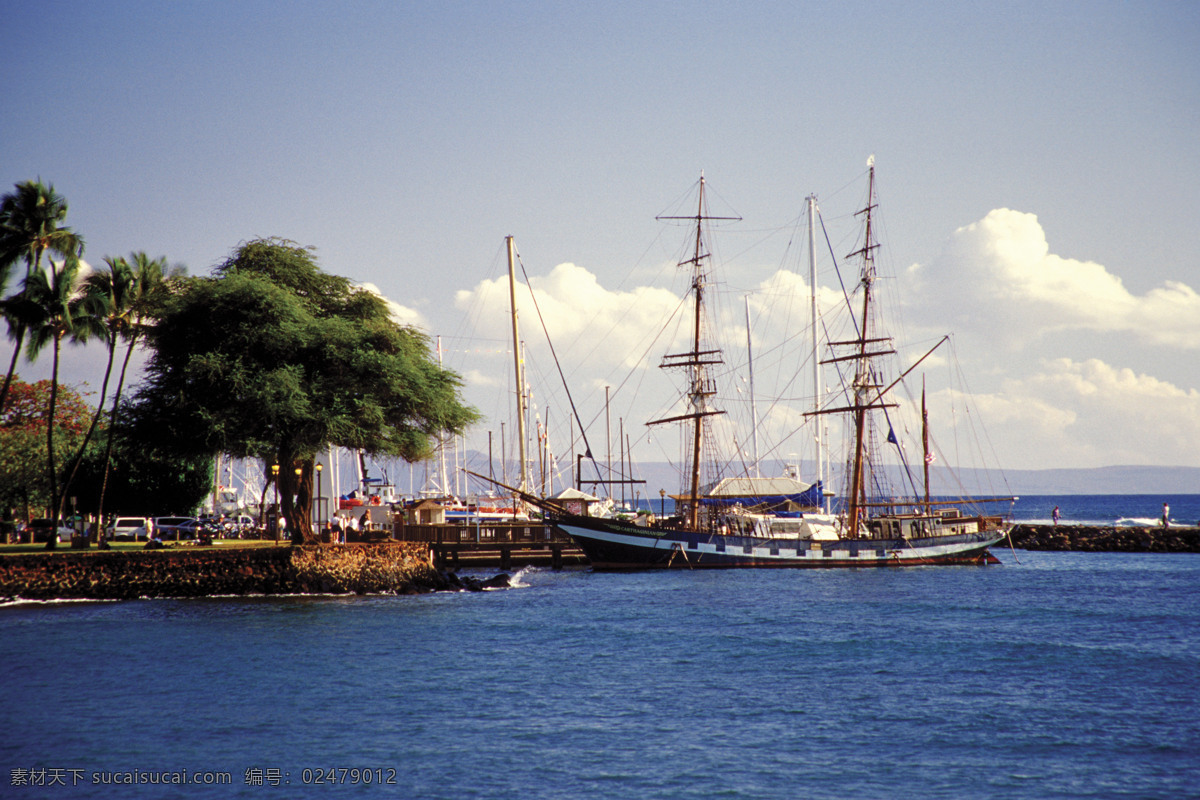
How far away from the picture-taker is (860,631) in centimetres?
3183

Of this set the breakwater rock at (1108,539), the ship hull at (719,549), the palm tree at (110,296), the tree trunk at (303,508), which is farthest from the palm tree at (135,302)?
the breakwater rock at (1108,539)

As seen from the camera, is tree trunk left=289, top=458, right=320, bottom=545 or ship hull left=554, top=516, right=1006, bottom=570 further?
ship hull left=554, top=516, right=1006, bottom=570

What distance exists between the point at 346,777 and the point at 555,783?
3457 mm

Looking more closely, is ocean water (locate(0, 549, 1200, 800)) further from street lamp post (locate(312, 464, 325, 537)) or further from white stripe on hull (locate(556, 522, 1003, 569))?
white stripe on hull (locate(556, 522, 1003, 569))

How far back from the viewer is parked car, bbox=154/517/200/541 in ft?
171

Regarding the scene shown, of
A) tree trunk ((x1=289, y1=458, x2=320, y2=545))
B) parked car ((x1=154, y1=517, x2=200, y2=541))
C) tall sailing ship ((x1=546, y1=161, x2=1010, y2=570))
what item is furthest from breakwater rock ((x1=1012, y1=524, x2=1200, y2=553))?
parked car ((x1=154, y1=517, x2=200, y2=541))

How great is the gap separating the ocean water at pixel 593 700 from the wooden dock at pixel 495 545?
15.1 meters

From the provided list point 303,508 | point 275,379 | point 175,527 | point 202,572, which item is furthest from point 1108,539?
point 175,527

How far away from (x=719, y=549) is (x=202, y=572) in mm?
30946

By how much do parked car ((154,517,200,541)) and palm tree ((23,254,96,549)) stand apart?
925 cm

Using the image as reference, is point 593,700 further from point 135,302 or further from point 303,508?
point 135,302

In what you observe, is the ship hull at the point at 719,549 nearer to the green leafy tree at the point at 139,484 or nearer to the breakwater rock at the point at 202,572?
the breakwater rock at the point at 202,572

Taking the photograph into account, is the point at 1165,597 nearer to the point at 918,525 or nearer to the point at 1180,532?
the point at 918,525

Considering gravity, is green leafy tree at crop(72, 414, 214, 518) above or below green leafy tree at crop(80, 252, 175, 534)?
below
